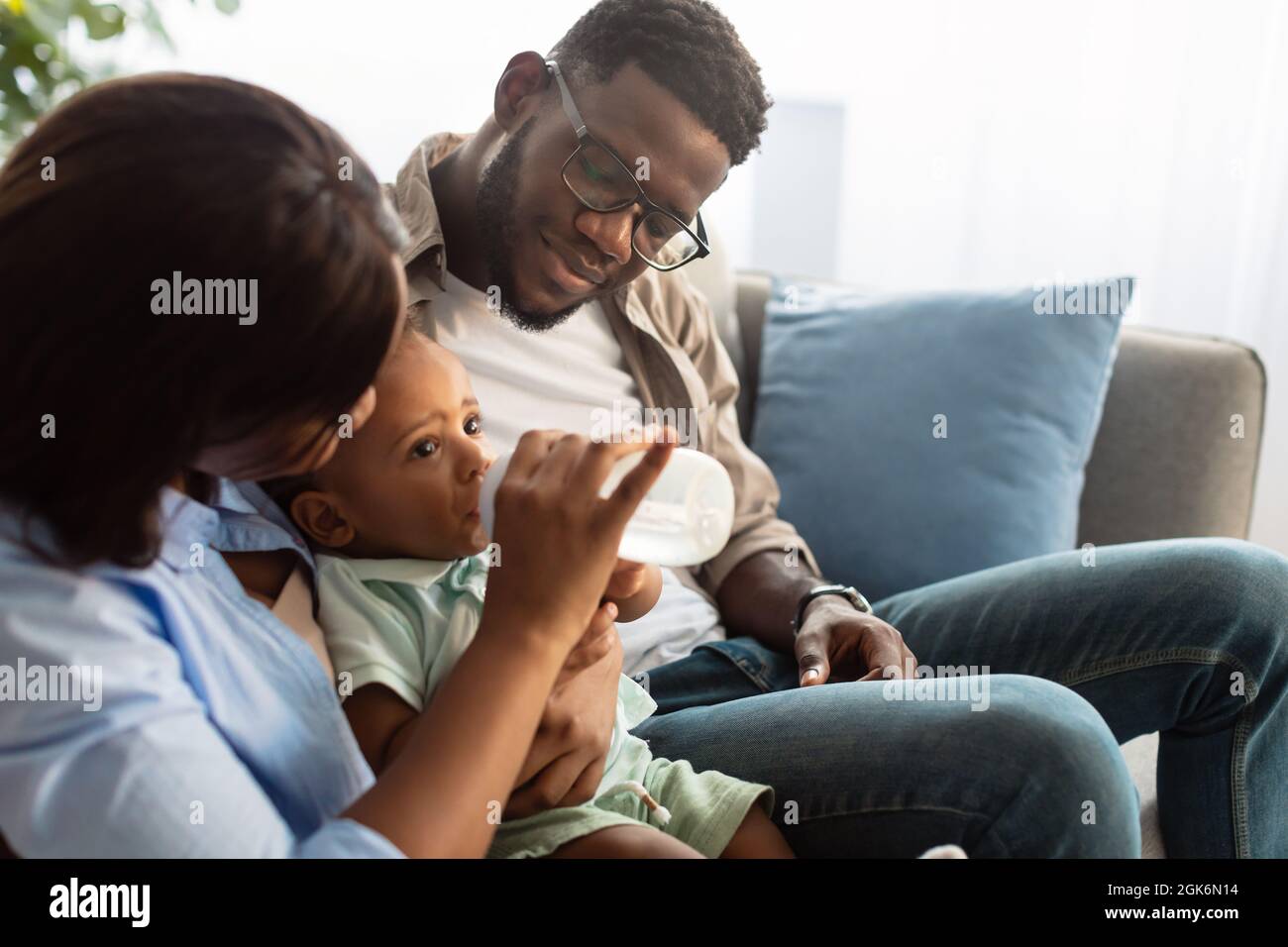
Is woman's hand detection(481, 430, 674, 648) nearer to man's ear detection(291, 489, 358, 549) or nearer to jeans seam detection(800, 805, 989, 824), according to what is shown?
man's ear detection(291, 489, 358, 549)

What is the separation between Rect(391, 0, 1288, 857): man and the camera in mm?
981

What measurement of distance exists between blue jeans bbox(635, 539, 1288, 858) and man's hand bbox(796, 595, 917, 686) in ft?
0.23

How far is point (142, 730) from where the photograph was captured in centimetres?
65

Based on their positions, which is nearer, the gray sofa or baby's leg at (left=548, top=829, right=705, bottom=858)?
baby's leg at (left=548, top=829, right=705, bottom=858)

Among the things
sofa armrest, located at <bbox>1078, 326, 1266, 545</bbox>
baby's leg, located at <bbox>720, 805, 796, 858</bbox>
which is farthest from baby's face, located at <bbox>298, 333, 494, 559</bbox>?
sofa armrest, located at <bbox>1078, 326, 1266, 545</bbox>

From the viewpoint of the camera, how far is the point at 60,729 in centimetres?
65

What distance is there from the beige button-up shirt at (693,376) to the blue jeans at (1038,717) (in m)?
0.18

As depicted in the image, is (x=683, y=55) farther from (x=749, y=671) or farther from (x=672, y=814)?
(x=672, y=814)

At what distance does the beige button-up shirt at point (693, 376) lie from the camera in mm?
1521

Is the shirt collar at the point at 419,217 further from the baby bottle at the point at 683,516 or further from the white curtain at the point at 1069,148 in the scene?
the white curtain at the point at 1069,148

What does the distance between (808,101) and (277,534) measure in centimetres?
226

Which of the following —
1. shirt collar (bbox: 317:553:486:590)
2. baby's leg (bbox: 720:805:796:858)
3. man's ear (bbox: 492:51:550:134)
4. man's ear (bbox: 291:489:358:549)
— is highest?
man's ear (bbox: 492:51:550:134)

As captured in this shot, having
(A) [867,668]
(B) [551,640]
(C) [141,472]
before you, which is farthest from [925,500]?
(C) [141,472]

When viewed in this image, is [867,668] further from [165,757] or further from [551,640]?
[165,757]
